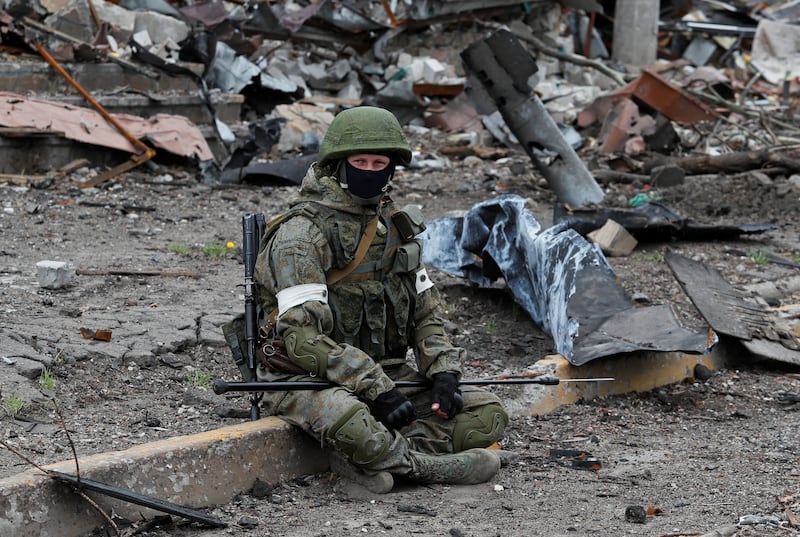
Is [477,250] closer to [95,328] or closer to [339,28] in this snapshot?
[95,328]

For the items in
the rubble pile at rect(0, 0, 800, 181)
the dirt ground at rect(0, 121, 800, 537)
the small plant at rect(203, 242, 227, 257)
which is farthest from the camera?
the rubble pile at rect(0, 0, 800, 181)

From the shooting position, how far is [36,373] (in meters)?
4.52

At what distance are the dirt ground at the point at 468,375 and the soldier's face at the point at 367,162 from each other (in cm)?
116

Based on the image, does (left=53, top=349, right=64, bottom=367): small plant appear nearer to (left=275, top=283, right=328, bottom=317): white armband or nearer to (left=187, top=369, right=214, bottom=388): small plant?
(left=187, top=369, right=214, bottom=388): small plant

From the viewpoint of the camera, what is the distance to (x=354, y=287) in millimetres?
4098

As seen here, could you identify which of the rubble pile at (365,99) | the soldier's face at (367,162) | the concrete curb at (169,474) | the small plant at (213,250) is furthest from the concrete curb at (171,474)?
the small plant at (213,250)

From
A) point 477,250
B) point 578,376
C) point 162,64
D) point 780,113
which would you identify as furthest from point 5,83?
point 780,113

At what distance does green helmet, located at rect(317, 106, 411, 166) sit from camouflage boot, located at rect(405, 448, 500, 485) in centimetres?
113

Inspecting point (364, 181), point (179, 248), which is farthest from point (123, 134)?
point (364, 181)

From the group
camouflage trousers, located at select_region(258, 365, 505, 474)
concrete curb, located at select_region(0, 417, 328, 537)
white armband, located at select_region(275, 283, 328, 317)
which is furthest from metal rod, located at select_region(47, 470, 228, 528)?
white armband, located at select_region(275, 283, 328, 317)

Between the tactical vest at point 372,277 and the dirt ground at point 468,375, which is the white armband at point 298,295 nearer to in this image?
the tactical vest at point 372,277

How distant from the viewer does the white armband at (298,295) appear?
3857 mm

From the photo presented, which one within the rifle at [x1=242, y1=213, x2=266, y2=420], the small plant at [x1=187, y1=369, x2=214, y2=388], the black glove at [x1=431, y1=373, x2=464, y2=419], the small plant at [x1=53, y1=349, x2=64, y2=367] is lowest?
the small plant at [x1=187, y1=369, x2=214, y2=388]

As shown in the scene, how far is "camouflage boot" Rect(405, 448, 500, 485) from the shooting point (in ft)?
12.8
